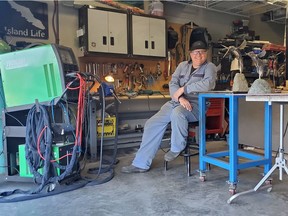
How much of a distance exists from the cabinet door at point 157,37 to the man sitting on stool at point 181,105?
1.75 meters

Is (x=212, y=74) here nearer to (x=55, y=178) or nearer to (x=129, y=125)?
(x=55, y=178)

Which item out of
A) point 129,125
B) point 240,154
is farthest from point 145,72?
point 240,154

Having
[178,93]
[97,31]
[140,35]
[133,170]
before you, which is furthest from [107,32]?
[133,170]

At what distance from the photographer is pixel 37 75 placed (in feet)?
8.19

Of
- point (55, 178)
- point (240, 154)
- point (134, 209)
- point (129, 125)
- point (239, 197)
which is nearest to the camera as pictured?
point (134, 209)

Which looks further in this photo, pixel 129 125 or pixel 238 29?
pixel 238 29

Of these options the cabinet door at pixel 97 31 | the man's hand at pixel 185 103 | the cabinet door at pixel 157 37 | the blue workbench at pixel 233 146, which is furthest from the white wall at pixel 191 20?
the blue workbench at pixel 233 146

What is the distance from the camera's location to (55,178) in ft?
7.84

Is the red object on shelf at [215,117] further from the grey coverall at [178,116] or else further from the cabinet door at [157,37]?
the grey coverall at [178,116]

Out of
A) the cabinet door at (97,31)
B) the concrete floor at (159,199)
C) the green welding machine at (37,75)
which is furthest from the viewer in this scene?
the cabinet door at (97,31)

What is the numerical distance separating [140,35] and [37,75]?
251 centimetres

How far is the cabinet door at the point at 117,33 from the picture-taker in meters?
4.40

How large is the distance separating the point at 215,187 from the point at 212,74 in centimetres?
113

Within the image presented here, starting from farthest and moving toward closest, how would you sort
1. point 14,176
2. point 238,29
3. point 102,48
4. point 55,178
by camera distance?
point 238,29 → point 102,48 → point 14,176 → point 55,178
